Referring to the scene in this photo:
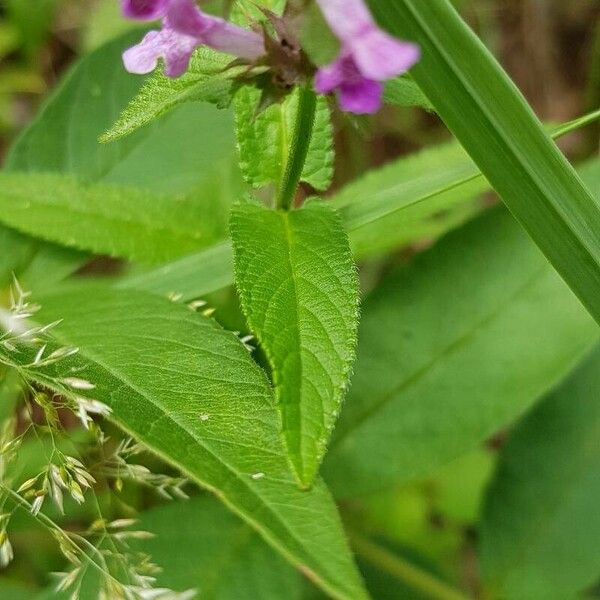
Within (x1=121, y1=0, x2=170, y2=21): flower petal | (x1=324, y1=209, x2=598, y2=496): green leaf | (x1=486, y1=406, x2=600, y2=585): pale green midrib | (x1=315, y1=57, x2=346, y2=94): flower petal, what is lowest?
(x1=486, y1=406, x2=600, y2=585): pale green midrib

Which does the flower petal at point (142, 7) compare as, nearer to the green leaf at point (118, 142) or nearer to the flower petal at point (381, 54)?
the flower petal at point (381, 54)

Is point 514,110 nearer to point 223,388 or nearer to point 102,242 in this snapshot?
point 223,388

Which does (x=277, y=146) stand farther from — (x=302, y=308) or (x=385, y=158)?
(x=385, y=158)

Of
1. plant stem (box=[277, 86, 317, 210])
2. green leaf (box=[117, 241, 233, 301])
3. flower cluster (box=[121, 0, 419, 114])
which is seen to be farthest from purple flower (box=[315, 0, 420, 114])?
green leaf (box=[117, 241, 233, 301])

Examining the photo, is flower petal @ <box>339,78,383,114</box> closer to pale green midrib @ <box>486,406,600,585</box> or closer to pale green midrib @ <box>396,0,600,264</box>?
pale green midrib @ <box>396,0,600,264</box>

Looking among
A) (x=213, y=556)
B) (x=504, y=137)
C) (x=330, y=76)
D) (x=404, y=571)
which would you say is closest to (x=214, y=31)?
(x=330, y=76)

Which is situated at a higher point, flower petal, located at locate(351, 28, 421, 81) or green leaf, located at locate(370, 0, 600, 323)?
flower petal, located at locate(351, 28, 421, 81)

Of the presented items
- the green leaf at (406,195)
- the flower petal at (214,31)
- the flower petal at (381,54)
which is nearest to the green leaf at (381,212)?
the green leaf at (406,195)
